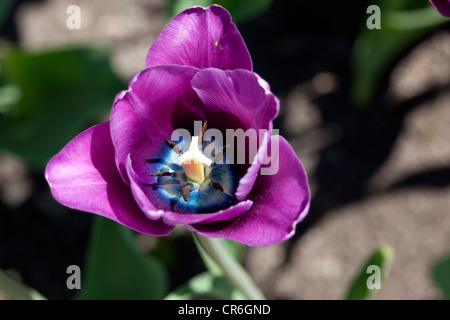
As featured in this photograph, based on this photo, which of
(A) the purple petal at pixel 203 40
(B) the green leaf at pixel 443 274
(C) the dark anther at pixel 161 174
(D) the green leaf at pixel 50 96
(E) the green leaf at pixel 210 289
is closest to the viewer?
(A) the purple petal at pixel 203 40

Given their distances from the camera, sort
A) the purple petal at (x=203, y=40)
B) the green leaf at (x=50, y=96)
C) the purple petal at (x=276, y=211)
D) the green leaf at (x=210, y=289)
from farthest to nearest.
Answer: the green leaf at (x=50, y=96) → the green leaf at (x=210, y=289) → the purple petal at (x=203, y=40) → the purple petal at (x=276, y=211)

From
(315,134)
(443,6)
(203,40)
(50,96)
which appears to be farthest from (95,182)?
(315,134)

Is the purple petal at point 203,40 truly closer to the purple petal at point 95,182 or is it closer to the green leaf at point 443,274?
the purple petal at point 95,182

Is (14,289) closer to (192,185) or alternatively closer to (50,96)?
(192,185)

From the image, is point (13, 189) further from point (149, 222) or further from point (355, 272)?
point (149, 222)

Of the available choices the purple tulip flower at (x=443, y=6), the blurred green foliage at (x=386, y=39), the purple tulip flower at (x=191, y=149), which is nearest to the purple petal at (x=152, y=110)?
the purple tulip flower at (x=191, y=149)

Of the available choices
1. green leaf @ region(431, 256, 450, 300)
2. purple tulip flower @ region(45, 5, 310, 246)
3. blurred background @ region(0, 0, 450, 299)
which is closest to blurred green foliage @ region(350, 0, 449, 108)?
blurred background @ region(0, 0, 450, 299)

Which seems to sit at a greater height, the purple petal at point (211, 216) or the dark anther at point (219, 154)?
the dark anther at point (219, 154)

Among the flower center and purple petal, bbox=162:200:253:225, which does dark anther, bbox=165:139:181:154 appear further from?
purple petal, bbox=162:200:253:225
